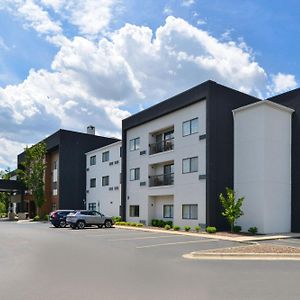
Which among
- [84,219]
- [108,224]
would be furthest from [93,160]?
[84,219]

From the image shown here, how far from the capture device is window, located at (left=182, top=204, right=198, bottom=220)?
1145 inches

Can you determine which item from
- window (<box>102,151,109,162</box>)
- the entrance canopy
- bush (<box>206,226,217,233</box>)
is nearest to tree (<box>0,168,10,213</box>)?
the entrance canopy

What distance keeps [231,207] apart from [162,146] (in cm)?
1040

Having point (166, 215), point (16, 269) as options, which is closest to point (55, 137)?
point (166, 215)

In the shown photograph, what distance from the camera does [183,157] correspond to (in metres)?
A: 30.8

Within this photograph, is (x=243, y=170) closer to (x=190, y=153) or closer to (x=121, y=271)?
(x=190, y=153)

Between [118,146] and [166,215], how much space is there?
1226 cm

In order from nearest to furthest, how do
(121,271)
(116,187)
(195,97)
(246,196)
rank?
(121,271)
(246,196)
(195,97)
(116,187)

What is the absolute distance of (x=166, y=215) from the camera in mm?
33906

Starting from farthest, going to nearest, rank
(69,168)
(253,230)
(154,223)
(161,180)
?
1. (69,168)
2. (161,180)
3. (154,223)
4. (253,230)

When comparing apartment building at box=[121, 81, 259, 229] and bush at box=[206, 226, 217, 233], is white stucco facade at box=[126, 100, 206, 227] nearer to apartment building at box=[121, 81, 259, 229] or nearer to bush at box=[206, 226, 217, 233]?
apartment building at box=[121, 81, 259, 229]

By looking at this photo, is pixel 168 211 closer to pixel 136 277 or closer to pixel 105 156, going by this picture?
pixel 105 156

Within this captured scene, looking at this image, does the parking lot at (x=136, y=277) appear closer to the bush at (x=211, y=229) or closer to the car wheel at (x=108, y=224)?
the bush at (x=211, y=229)

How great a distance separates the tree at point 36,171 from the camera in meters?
52.8
